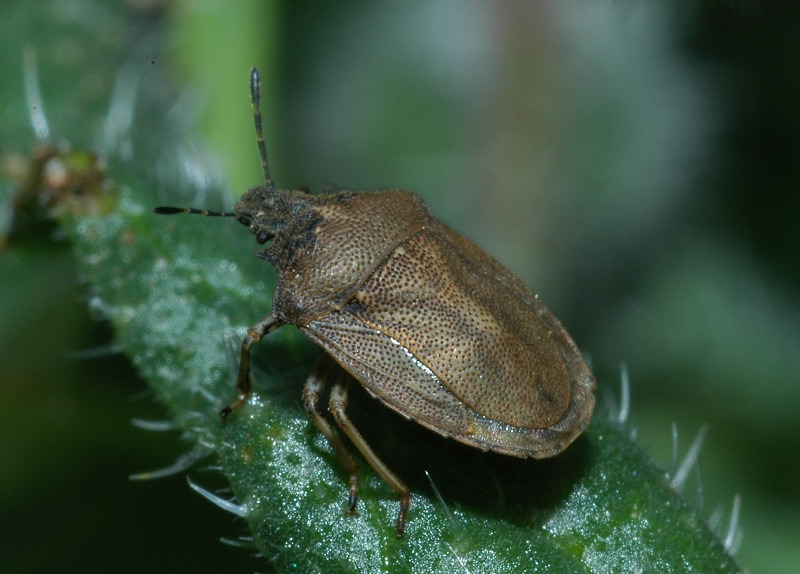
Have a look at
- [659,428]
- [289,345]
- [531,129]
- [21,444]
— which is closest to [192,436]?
[289,345]

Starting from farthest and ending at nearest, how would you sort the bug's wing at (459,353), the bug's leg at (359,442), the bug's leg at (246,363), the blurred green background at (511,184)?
the blurred green background at (511,184), the bug's leg at (246,363), the bug's wing at (459,353), the bug's leg at (359,442)

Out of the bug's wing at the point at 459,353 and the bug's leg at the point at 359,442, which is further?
the bug's wing at the point at 459,353

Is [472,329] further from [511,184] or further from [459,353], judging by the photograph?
[511,184]

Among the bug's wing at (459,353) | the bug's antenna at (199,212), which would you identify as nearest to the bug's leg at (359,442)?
the bug's wing at (459,353)

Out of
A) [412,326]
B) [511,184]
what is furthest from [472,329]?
[511,184]

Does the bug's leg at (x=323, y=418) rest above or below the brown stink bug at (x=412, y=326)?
below

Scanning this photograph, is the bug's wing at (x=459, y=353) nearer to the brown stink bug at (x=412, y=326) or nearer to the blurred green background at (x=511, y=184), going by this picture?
the brown stink bug at (x=412, y=326)
